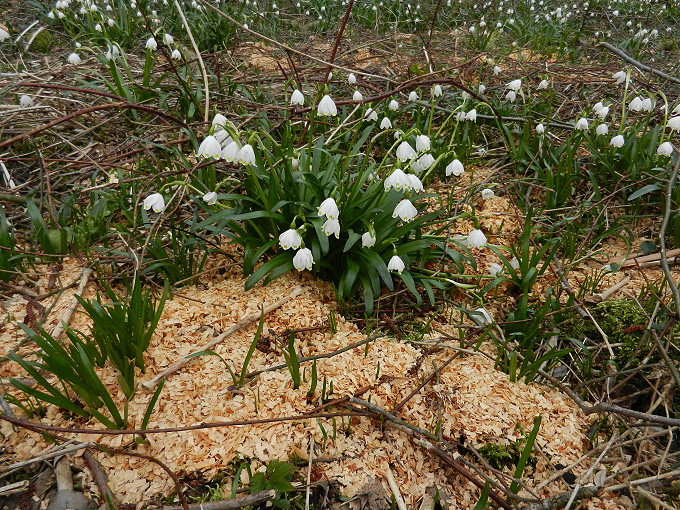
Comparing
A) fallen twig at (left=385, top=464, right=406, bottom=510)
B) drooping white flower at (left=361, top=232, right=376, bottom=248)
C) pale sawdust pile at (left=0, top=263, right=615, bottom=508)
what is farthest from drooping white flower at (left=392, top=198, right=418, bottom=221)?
fallen twig at (left=385, top=464, right=406, bottom=510)

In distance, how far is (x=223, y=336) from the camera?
7.22 feet

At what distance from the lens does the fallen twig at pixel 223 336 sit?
6.37ft

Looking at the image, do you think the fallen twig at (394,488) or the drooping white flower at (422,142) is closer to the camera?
the fallen twig at (394,488)

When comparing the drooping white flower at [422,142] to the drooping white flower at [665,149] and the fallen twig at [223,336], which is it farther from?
the drooping white flower at [665,149]

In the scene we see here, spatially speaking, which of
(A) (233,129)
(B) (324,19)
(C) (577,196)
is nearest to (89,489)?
(A) (233,129)

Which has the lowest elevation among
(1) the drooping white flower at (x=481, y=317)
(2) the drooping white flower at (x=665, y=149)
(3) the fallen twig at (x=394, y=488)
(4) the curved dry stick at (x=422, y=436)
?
(3) the fallen twig at (x=394, y=488)

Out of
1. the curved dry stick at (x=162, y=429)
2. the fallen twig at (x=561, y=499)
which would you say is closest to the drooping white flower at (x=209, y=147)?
the curved dry stick at (x=162, y=429)

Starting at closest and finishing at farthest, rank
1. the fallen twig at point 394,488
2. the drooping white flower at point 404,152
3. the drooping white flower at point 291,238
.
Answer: the fallen twig at point 394,488, the drooping white flower at point 291,238, the drooping white flower at point 404,152

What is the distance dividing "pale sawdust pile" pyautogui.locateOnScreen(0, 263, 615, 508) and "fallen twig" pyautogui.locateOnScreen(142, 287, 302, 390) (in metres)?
0.03

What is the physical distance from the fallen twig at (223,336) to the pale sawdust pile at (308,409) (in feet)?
0.10

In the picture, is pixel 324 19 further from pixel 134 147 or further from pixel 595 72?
pixel 134 147

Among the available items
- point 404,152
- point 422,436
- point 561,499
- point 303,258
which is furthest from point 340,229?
point 561,499

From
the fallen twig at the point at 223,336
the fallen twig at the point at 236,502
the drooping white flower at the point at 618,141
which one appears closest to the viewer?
the fallen twig at the point at 236,502

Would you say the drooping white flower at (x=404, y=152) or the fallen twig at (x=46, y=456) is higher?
the drooping white flower at (x=404, y=152)
